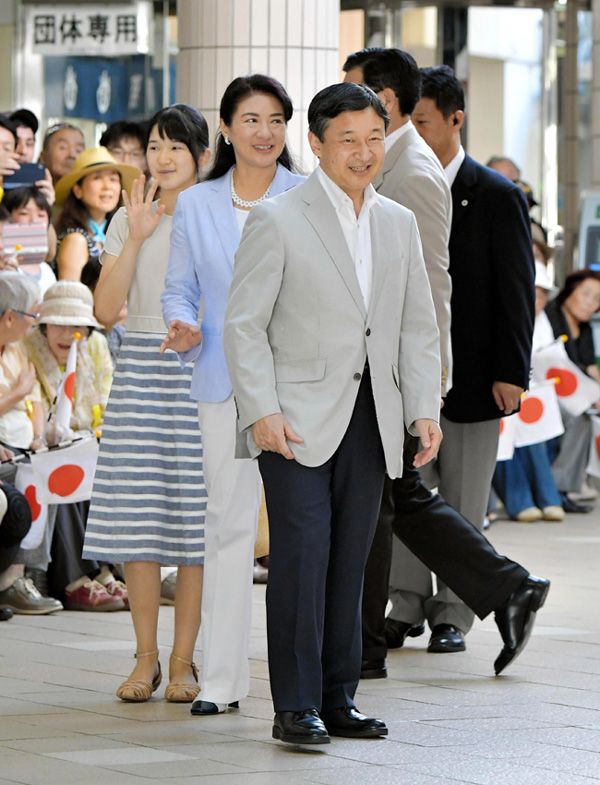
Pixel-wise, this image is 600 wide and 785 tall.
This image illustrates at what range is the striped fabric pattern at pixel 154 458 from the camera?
6.14 m

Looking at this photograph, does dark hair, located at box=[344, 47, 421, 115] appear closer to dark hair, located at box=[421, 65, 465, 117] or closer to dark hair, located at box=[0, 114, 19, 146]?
A: dark hair, located at box=[421, 65, 465, 117]

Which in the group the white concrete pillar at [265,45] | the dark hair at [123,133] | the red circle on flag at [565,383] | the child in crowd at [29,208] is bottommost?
the red circle on flag at [565,383]

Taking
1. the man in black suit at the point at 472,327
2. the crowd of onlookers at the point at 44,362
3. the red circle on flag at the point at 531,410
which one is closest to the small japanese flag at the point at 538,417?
the red circle on flag at the point at 531,410

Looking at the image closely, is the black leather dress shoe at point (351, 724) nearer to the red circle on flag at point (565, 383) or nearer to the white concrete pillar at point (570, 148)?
the red circle on flag at point (565, 383)

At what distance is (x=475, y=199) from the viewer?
7203 mm

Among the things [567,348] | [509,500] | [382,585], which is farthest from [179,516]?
[567,348]

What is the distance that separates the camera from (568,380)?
13281 millimetres

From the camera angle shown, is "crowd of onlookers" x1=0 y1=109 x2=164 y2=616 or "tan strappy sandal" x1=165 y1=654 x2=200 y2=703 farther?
"crowd of onlookers" x1=0 y1=109 x2=164 y2=616

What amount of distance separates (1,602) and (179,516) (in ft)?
7.88

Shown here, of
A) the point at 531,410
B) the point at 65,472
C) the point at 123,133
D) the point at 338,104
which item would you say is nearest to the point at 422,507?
the point at 338,104

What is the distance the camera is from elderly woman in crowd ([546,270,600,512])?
1342 cm

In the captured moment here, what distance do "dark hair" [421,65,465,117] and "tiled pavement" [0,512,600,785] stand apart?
211cm

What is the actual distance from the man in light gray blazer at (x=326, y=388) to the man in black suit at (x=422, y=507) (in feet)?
3.82

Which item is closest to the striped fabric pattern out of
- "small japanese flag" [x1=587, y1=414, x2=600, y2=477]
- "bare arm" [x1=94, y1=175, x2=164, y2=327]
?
"bare arm" [x1=94, y1=175, x2=164, y2=327]
